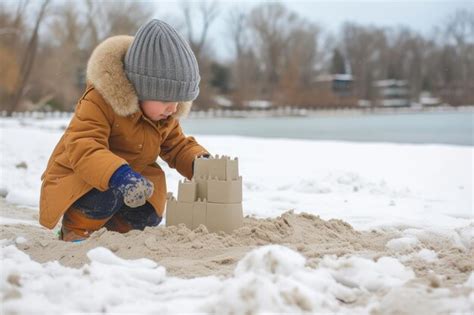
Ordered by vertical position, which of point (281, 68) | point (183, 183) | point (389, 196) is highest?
point (281, 68)

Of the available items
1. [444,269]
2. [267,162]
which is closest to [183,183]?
[444,269]

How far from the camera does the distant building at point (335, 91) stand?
4450 cm

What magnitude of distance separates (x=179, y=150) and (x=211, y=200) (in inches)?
24.6

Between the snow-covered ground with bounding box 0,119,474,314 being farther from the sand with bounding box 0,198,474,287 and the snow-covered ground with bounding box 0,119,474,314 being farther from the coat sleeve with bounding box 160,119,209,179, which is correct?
the coat sleeve with bounding box 160,119,209,179

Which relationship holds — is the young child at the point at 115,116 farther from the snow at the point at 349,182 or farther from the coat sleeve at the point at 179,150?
the snow at the point at 349,182

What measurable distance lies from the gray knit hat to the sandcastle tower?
35 centimetres

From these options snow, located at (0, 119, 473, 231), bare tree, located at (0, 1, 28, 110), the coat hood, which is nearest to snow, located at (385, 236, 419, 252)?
snow, located at (0, 119, 473, 231)

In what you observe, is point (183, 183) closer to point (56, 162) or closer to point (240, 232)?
point (240, 232)

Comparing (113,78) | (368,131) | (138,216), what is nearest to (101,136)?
(113,78)

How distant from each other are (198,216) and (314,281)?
89 cm

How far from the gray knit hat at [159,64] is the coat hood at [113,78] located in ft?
0.16

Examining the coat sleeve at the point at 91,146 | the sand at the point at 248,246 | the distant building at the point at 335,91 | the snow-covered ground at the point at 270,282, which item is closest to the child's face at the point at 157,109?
the coat sleeve at the point at 91,146

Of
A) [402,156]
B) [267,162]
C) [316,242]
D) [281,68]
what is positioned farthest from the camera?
[281,68]

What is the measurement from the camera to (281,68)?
48.4 metres
